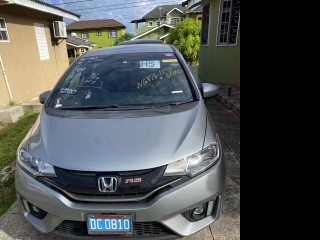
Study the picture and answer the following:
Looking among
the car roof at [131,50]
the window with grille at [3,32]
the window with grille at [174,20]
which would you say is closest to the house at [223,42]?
the car roof at [131,50]

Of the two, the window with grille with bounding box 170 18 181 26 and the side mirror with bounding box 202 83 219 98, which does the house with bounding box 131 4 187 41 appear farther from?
the side mirror with bounding box 202 83 219 98

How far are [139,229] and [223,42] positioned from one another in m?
7.49

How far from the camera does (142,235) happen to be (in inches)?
63.1

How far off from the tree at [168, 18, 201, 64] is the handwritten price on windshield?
15246 millimetres

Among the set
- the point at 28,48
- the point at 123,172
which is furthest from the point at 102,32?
the point at 123,172

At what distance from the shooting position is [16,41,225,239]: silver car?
1.53 metres

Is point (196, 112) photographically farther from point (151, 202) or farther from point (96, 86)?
point (96, 86)

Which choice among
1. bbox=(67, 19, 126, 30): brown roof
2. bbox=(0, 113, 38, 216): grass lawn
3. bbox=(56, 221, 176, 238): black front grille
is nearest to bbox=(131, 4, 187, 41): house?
bbox=(67, 19, 126, 30): brown roof

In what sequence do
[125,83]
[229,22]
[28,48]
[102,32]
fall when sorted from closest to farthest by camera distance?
[125,83]
[229,22]
[28,48]
[102,32]

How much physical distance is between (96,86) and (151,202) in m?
1.46

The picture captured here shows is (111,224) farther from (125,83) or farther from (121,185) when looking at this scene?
(125,83)

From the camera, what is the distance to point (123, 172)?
1.52m

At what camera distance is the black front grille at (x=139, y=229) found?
1.59 meters
